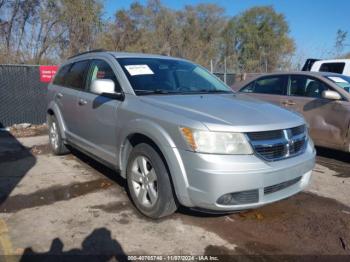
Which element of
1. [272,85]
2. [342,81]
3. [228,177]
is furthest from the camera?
[272,85]

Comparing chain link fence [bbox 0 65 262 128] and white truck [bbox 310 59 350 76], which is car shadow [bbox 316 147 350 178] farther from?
white truck [bbox 310 59 350 76]

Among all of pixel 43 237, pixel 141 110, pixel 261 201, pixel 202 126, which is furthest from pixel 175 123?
pixel 43 237

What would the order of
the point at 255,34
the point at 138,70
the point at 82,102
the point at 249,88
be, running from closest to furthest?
the point at 138,70 < the point at 82,102 < the point at 249,88 < the point at 255,34

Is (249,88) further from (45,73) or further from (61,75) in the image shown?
(45,73)

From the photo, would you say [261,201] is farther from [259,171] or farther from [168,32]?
[168,32]

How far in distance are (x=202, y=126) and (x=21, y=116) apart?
7.54 meters

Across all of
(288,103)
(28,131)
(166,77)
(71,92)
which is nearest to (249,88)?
(288,103)

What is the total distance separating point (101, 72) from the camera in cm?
457

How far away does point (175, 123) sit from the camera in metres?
3.14

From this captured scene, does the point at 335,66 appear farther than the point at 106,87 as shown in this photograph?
Yes

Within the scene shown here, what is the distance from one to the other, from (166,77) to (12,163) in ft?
10.7

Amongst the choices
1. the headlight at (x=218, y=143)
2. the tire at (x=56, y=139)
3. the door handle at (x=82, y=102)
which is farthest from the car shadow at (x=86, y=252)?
the tire at (x=56, y=139)

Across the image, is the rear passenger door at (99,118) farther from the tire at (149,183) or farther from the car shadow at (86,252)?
the car shadow at (86,252)

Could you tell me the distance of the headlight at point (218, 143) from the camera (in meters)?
2.97
